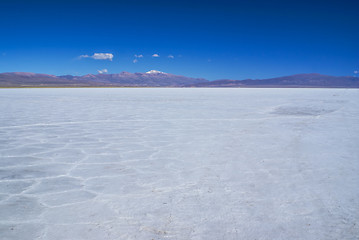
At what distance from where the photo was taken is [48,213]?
229 cm

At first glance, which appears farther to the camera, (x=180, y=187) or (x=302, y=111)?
(x=302, y=111)

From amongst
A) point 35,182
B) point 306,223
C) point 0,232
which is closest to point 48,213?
point 0,232

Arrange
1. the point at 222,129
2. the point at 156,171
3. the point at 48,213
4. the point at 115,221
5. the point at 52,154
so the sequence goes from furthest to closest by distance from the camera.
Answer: the point at 222,129 < the point at 52,154 < the point at 156,171 < the point at 48,213 < the point at 115,221

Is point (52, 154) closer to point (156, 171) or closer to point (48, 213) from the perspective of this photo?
point (156, 171)

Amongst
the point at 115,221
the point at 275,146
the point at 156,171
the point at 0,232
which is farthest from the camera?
the point at 275,146

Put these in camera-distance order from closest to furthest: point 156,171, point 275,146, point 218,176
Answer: point 218,176 < point 156,171 < point 275,146

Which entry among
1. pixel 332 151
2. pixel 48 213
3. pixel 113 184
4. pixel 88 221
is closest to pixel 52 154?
pixel 113 184

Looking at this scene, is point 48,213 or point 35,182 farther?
point 35,182

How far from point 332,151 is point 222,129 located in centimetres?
Result: 247

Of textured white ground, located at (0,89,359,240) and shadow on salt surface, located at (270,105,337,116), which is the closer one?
→ textured white ground, located at (0,89,359,240)

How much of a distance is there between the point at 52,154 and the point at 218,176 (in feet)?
8.37

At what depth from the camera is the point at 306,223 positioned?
209cm

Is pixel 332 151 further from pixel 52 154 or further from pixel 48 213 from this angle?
pixel 52 154

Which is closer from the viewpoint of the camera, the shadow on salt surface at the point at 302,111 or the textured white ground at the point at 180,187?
the textured white ground at the point at 180,187
